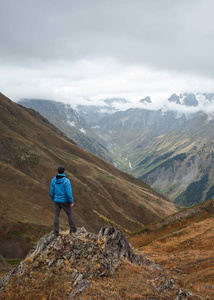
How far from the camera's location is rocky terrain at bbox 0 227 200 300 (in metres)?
11.8

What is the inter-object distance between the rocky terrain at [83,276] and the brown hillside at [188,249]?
3117 millimetres

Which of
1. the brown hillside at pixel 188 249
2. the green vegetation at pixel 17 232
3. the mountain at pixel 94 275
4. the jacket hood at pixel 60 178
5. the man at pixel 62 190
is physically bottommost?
the green vegetation at pixel 17 232

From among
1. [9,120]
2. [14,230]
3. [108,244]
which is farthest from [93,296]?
[9,120]

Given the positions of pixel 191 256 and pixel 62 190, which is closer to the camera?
pixel 62 190

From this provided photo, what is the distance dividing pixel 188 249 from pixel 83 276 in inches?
790

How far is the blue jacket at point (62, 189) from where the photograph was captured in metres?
15.4

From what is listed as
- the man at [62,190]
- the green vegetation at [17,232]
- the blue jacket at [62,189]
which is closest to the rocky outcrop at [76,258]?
the man at [62,190]

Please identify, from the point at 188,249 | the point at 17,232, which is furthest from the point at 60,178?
the point at 17,232

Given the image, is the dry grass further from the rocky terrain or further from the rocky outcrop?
the rocky outcrop

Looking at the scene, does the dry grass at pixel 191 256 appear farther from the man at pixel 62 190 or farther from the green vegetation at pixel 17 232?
the green vegetation at pixel 17 232

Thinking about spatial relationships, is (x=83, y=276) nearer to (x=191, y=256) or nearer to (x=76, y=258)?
(x=76, y=258)

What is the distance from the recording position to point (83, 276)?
Result: 1295 cm

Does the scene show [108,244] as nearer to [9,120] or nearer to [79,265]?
[79,265]

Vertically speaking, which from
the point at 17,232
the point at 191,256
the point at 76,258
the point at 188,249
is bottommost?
the point at 17,232
